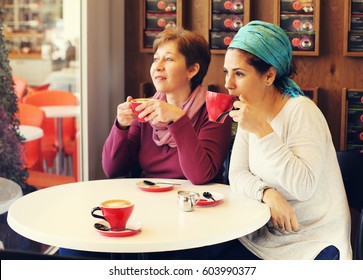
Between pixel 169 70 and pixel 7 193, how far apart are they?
0.94 meters

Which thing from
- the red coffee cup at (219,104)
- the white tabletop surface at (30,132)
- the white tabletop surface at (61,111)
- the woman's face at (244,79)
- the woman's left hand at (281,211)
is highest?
the woman's face at (244,79)

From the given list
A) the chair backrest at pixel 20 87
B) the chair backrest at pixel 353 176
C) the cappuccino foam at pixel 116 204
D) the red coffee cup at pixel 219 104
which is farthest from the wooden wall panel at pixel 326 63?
the cappuccino foam at pixel 116 204

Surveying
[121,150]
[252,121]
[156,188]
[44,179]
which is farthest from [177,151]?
[44,179]

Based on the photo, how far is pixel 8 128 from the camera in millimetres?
2746

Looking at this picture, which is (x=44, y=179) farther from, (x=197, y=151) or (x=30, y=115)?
(x=197, y=151)

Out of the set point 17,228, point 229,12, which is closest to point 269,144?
point 17,228

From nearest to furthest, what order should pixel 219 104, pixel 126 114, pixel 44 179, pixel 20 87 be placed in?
pixel 219 104 < pixel 126 114 < pixel 20 87 < pixel 44 179

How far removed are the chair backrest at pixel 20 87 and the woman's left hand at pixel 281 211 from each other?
1.43 m

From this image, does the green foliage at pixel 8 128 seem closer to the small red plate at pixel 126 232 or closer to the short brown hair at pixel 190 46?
the short brown hair at pixel 190 46

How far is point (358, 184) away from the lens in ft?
7.96

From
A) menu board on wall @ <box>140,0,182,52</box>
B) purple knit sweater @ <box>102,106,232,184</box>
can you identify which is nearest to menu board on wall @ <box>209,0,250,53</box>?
menu board on wall @ <box>140,0,182,52</box>

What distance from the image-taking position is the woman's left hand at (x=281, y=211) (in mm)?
1933

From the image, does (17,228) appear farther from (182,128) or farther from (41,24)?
(41,24)

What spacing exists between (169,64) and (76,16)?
0.97 m
